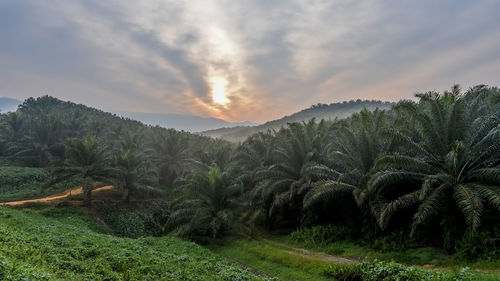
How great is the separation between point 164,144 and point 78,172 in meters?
12.7

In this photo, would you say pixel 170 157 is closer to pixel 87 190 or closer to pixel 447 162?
pixel 87 190

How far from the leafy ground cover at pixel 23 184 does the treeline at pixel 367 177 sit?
6.93 metres


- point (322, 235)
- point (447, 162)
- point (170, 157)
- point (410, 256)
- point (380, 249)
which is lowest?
point (322, 235)

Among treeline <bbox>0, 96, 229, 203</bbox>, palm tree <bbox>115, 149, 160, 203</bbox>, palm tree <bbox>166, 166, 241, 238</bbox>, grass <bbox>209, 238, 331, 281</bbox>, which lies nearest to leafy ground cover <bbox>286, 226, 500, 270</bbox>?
grass <bbox>209, 238, 331, 281</bbox>

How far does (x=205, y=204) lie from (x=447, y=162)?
14.1 m

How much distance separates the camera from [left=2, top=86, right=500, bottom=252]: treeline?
11.2 meters

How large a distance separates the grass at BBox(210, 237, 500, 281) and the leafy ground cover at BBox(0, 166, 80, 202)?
19119mm

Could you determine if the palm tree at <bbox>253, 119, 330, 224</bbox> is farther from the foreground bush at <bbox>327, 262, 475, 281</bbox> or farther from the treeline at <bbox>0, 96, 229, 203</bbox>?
the treeline at <bbox>0, 96, 229, 203</bbox>

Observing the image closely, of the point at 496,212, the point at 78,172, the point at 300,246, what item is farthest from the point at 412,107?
the point at 78,172

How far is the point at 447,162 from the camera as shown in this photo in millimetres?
11164

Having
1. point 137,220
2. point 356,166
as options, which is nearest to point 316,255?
point 356,166

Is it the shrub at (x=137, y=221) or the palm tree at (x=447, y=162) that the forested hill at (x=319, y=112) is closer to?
the shrub at (x=137, y=221)

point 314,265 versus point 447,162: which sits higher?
point 447,162

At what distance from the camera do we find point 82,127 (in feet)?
154
